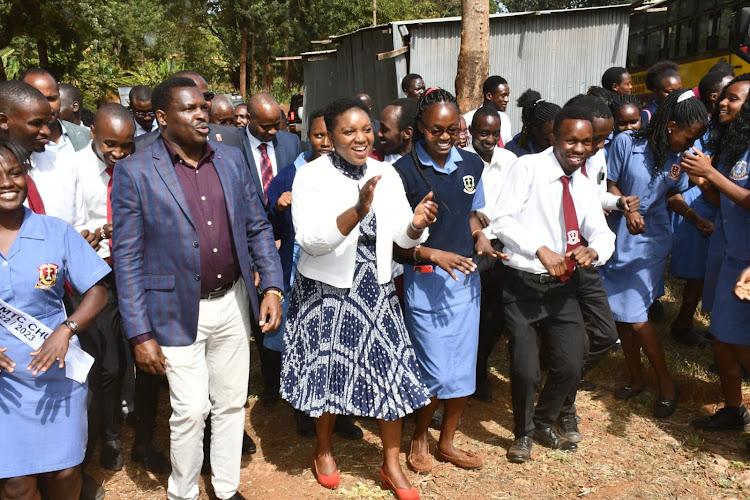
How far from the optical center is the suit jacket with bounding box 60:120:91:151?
15.2 feet

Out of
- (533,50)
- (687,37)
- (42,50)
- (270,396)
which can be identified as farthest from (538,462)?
(42,50)

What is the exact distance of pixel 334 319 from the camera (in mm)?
3428

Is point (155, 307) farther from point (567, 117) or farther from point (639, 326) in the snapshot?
point (639, 326)

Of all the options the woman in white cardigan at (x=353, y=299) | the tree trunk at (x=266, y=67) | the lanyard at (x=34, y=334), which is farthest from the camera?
the tree trunk at (x=266, y=67)

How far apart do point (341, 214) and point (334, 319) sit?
0.61m

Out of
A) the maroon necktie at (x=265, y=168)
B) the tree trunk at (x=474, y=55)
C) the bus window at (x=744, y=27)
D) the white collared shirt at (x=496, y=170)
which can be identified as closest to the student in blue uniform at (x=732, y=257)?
the white collared shirt at (x=496, y=170)

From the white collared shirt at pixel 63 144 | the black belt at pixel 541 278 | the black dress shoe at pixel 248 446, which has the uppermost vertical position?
the white collared shirt at pixel 63 144

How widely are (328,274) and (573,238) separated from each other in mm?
1465

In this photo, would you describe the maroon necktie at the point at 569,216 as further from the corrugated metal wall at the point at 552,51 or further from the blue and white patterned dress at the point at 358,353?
the corrugated metal wall at the point at 552,51

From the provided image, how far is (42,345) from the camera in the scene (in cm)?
270

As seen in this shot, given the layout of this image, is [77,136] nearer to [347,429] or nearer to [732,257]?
[347,429]

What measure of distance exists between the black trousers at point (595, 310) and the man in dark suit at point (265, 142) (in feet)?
7.87

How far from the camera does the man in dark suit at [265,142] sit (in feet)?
16.7

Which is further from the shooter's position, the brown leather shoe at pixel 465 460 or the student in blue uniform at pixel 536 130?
the student in blue uniform at pixel 536 130
